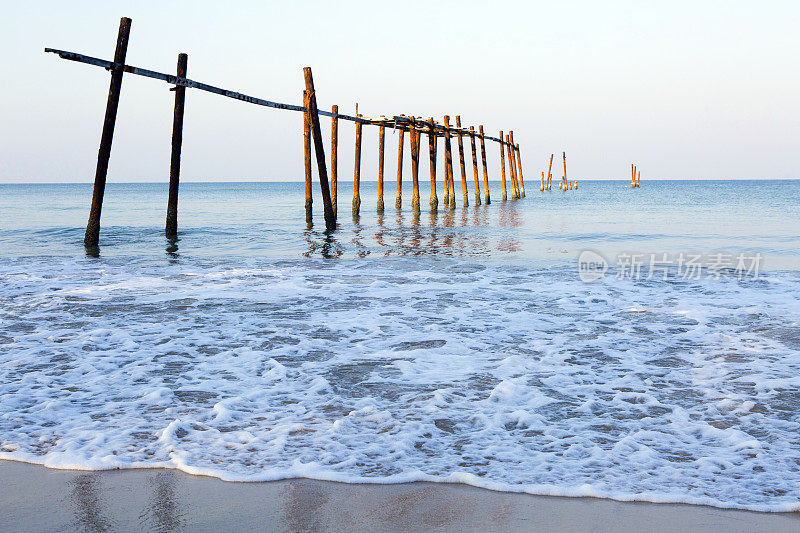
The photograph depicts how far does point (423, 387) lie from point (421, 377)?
226mm

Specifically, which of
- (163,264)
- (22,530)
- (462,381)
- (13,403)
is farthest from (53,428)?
(163,264)

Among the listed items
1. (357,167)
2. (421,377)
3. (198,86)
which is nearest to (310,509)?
(421,377)

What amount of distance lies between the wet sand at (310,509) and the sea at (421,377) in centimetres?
9

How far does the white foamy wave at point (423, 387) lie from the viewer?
275 centimetres

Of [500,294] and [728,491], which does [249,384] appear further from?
[500,294]

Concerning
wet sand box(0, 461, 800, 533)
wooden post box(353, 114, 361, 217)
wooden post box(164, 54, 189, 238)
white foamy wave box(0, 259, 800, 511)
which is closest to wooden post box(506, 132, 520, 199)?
wooden post box(353, 114, 361, 217)

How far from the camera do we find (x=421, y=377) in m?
4.15

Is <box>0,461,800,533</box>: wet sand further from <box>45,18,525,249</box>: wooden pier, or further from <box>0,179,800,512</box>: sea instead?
<box>45,18,525,249</box>: wooden pier

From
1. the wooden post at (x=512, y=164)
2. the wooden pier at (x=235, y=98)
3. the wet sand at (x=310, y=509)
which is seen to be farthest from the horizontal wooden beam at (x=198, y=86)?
the wooden post at (x=512, y=164)

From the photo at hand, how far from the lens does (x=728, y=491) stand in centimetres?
252

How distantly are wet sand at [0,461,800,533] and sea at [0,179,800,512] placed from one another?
9 centimetres

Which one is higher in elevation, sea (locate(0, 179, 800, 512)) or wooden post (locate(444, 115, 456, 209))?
wooden post (locate(444, 115, 456, 209))

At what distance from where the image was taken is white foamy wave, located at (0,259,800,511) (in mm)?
2754

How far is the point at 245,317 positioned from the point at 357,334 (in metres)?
1.30
